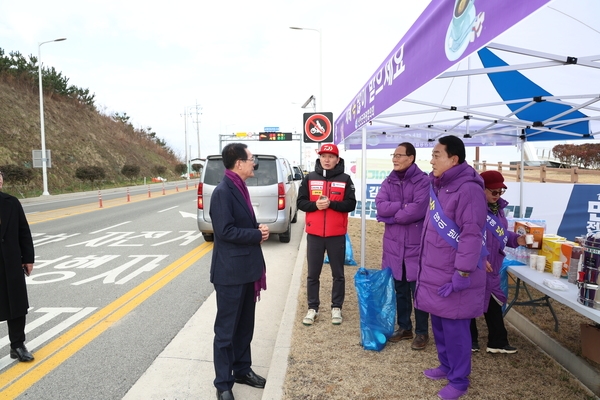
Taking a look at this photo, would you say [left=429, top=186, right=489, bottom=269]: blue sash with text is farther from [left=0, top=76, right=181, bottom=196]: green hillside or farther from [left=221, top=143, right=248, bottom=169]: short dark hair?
[left=0, top=76, right=181, bottom=196]: green hillside

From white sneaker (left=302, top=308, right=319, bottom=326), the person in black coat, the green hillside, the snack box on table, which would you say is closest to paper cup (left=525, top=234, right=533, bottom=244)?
the snack box on table

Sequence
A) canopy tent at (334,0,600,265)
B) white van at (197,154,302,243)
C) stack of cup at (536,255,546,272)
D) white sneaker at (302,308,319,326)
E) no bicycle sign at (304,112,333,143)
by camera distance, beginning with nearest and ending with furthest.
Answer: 1. canopy tent at (334,0,600,265)
2. stack of cup at (536,255,546,272)
3. white sneaker at (302,308,319,326)
4. no bicycle sign at (304,112,333,143)
5. white van at (197,154,302,243)

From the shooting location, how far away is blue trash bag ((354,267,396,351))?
3668 millimetres

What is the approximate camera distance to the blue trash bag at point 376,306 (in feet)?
12.0

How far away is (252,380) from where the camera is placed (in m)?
3.19

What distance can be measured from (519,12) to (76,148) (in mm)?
39429

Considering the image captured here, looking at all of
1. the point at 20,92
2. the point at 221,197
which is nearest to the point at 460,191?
the point at 221,197

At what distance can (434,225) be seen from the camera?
295 centimetres

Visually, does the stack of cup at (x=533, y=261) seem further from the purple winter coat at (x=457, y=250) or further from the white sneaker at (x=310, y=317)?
the white sneaker at (x=310, y=317)

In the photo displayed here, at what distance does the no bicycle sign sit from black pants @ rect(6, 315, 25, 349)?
570 centimetres

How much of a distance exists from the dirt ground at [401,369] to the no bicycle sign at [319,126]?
4473 millimetres

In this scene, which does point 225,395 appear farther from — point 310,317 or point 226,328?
point 310,317

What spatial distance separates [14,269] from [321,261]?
115 inches

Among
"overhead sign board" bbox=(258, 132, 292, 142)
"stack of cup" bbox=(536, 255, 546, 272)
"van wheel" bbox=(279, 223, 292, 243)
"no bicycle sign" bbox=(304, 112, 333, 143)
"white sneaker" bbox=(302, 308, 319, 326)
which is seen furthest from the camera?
"overhead sign board" bbox=(258, 132, 292, 142)
